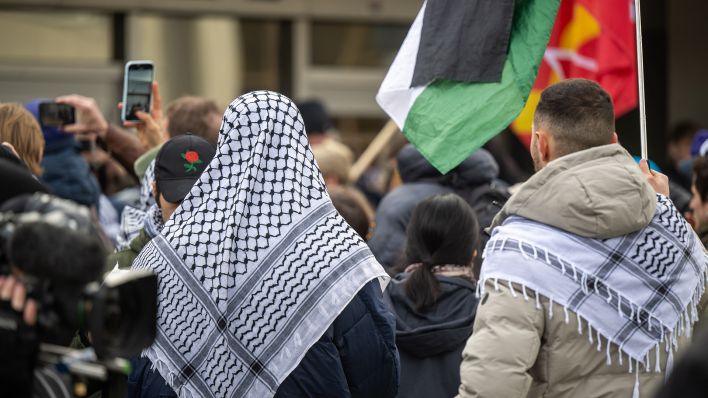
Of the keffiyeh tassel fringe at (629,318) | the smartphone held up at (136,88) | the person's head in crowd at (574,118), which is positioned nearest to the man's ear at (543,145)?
the person's head in crowd at (574,118)

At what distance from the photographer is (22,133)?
16.9 feet

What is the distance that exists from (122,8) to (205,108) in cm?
733

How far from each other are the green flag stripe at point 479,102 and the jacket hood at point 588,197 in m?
1.19

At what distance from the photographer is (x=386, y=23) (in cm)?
1389

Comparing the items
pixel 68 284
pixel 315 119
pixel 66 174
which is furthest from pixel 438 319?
pixel 315 119

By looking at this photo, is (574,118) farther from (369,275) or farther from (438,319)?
(438,319)

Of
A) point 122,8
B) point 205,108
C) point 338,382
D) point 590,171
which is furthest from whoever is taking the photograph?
point 122,8

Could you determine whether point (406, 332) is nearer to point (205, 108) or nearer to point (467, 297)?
point (467, 297)

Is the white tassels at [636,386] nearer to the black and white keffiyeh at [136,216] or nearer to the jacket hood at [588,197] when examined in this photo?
the jacket hood at [588,197]

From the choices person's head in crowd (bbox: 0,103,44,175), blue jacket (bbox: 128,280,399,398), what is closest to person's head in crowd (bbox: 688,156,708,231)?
blue jacket (bbox: 128,280,399,398)

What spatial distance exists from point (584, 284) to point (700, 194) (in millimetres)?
2089

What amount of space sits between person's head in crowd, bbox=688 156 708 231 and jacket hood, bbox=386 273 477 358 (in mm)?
1336

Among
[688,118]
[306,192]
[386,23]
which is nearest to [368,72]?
[386,23]

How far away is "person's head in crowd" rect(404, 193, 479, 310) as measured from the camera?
4934mm
